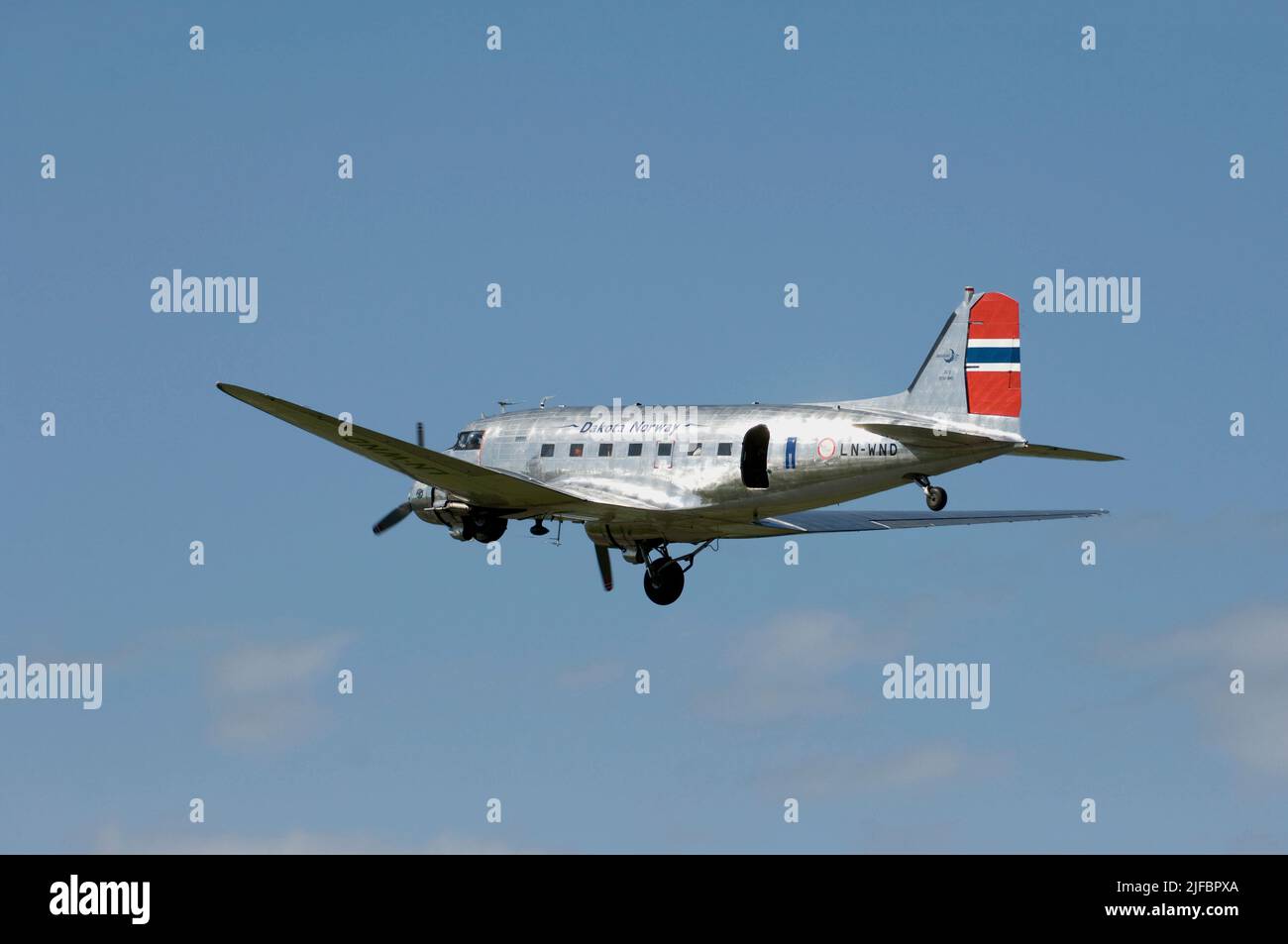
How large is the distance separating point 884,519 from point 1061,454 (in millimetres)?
9577

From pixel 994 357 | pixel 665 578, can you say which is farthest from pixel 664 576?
pixel 994 357

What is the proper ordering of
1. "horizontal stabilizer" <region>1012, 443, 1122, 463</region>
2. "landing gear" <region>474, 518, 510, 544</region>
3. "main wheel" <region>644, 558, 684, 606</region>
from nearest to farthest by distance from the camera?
1. "horizontal stabilizer" <region>1012, 443, 1122, 463</region>
2. "landing gear" <region>474, 518, 510, 544</region>
3. "main wheel" <region>644, 558, 684, 606</region>

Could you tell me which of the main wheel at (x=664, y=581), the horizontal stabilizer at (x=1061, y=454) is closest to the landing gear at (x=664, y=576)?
the main wheel at (x=664, y=581)

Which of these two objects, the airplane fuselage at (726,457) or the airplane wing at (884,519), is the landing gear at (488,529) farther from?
the airplane wing at (884,519)

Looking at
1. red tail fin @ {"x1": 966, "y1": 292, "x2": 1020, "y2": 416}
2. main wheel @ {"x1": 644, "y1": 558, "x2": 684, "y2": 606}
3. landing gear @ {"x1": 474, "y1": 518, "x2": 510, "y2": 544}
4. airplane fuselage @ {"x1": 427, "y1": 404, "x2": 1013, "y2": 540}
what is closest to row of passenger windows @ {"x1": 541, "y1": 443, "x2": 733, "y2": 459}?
airplane fuselage @ {"x1": 427, "y1": 404, "x2": 1013, "y2": 540}

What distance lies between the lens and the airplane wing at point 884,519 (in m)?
53.7

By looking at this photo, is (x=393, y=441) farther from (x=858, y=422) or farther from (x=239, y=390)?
(x=858, y=422)

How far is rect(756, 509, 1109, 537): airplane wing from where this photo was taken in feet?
176

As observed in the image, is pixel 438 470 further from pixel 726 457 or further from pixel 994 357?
pixel 994 357

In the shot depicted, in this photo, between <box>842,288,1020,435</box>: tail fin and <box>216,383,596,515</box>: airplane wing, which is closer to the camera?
<box>216,383,596,515</box>: airplane wing

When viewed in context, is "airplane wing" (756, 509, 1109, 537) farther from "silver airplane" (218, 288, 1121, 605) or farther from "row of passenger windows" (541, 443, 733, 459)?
"row of passenger windows" (541, 443, 733, 459)

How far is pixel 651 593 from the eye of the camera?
2217 inches

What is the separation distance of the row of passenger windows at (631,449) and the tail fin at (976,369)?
14.7 ft
